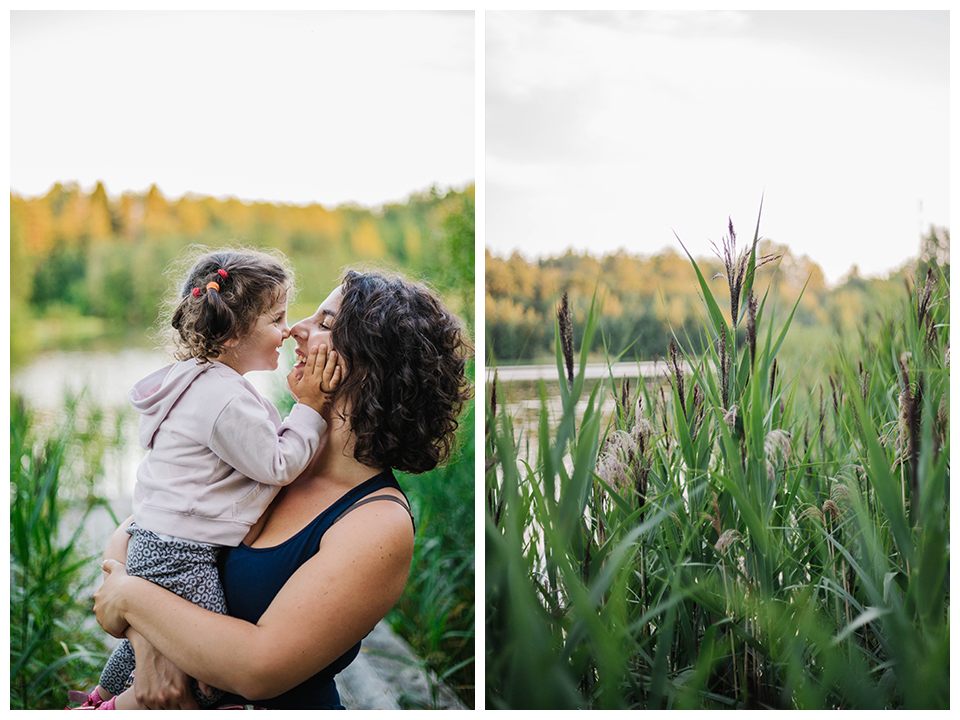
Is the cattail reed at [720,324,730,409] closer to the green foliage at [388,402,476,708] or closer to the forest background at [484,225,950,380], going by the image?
the forest background at [484,225,950,380]

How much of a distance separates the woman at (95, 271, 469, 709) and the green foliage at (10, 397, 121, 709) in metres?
0.78

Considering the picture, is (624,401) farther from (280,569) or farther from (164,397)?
(164,397)

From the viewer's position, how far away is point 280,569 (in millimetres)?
1447

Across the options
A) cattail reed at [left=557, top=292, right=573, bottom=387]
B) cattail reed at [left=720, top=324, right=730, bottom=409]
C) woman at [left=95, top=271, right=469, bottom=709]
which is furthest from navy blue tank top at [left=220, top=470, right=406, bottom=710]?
cattail reed at [left=720, top=324, right=730, bottom=409]

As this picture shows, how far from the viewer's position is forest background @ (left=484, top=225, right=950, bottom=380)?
1.80 metres

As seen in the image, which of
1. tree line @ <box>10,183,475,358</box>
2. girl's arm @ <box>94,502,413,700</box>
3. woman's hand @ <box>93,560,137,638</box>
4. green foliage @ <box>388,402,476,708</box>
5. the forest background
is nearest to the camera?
girl's arm @ <box>94,502,413,700</box>

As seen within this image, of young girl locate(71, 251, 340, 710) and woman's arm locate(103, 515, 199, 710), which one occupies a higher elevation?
young girl locate(71, 251, 340, 710)

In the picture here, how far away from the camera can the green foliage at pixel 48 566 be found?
81.7 inches

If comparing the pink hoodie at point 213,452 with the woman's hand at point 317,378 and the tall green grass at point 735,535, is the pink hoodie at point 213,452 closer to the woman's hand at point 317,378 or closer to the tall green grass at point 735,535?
the woman's hand at point 317,378

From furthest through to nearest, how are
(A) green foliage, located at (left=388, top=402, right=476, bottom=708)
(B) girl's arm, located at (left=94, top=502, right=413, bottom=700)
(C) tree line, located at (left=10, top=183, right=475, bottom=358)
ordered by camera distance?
(A) green foliage, located at (left=388, top=402, right=476, bottom=708)
(C) tree line, located at (left=10, top=183, right=475, bottom=358)
(B) girl's arm, located at (left=94, top=502, right=413, bottom=700)

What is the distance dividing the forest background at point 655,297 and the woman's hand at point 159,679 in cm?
108

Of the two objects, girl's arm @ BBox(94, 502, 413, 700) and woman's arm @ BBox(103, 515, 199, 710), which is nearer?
girl's arm @ BBox(94, 502, 413, 700)

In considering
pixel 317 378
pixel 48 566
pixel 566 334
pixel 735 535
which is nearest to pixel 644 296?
pixel 566 334

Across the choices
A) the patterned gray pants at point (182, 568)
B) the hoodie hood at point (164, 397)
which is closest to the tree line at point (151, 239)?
the hoodie hood at point (164, 397)
